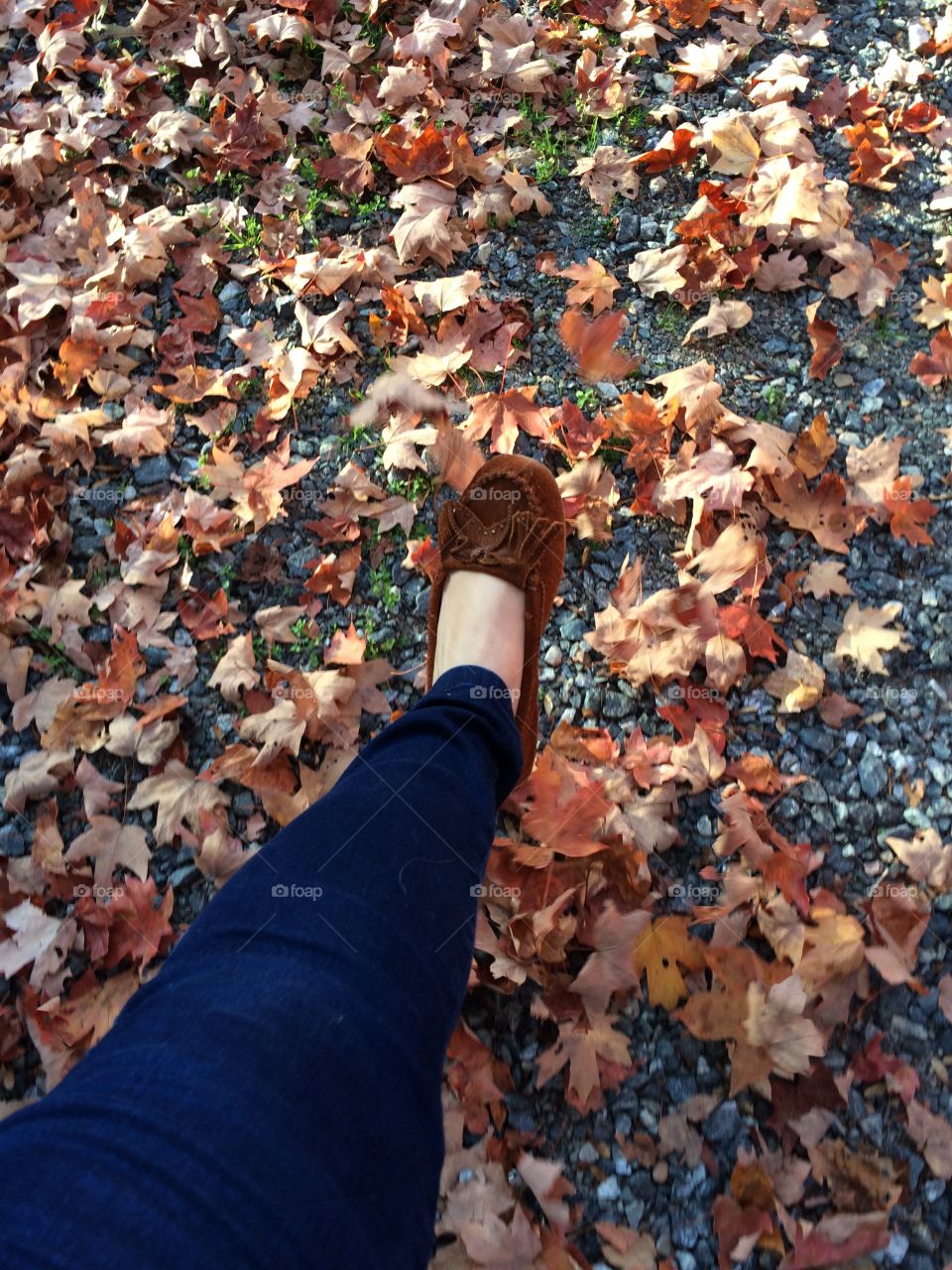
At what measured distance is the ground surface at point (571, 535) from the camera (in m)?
1.62

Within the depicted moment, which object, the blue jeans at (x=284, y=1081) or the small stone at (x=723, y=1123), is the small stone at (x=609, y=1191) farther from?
the blue jeans at (x=284, y=1081)

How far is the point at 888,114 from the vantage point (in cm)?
265

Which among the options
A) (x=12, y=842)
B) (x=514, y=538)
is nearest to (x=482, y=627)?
(x=514, y=538)

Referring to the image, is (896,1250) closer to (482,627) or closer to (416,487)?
(482,627)

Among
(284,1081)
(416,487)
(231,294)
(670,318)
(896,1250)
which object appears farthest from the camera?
(231,294)

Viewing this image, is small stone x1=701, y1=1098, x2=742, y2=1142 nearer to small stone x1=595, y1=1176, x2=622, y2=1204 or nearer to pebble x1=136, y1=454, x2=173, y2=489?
small stone x1=595, y1=1176, x2=622, y2=1204

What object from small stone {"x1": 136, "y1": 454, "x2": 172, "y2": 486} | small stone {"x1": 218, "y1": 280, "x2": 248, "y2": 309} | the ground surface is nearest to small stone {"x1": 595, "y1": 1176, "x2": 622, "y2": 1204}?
the ground surface

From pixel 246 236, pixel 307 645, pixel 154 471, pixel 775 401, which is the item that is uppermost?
pixel 246 236

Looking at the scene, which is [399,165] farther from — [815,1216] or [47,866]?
[815,1216]

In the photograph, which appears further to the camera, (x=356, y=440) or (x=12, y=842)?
(x=356, y=440)

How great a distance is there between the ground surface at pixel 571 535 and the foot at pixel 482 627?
0.20 metres

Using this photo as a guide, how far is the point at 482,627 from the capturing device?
187 cm

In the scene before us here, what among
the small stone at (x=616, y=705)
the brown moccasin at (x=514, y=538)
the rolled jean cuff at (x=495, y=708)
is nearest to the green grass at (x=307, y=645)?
the brown moccasin at (x=514, y=538)

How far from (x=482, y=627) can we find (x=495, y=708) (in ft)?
1.06
